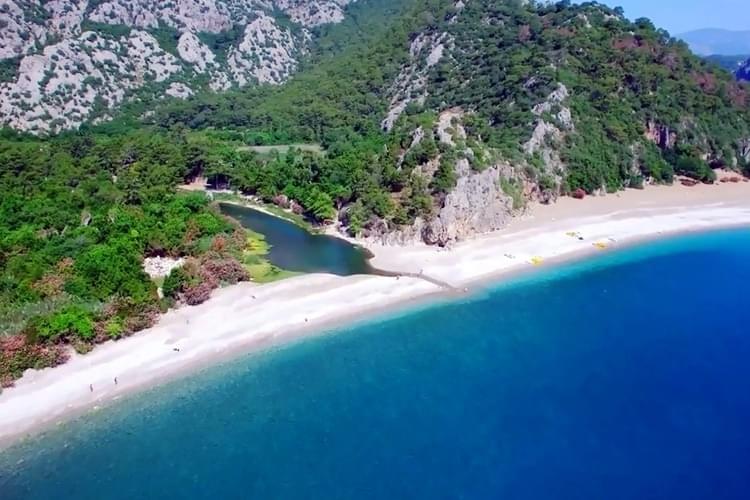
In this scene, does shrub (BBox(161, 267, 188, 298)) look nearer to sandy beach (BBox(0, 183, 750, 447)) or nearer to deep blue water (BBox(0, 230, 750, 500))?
sandy beach (BBox(0, 183, 750, 447))

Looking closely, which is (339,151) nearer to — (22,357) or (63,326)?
(63,326)

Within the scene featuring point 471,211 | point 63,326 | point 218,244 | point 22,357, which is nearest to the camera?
point 22,357

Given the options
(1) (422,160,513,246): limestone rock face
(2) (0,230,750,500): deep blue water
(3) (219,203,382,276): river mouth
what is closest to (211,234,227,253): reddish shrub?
(3) (219,203,382,276): river mouth

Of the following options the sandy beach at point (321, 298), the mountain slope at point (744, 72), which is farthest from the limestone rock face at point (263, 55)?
the mountain slope at point (744, 72)

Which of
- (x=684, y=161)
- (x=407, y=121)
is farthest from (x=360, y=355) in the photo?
(x=684, y=161)

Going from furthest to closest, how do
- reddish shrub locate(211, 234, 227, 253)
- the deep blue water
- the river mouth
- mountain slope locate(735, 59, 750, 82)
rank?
1. mountain slope locate(735, 59, 750, 82)
2. the river mouth
3. reddish shrub locate(211, 234, 227, 253)
4. the deep blue water

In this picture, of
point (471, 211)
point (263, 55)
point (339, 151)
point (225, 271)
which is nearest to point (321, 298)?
point (225, 271)
